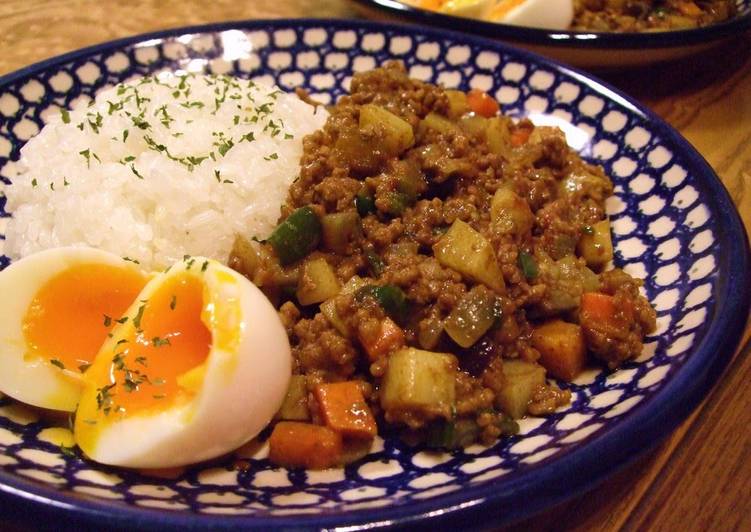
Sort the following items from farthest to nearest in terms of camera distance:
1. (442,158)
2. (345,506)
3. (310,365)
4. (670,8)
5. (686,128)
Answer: (670,8)
(686,128)
(442,158)
(310,365)
(345,506)

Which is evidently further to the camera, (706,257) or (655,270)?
(655,270)

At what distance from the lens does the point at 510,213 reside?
2.38 m

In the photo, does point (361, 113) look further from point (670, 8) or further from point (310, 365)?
point (670, 8)

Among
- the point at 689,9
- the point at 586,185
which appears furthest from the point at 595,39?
the point at 689,9

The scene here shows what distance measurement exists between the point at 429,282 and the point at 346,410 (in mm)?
477

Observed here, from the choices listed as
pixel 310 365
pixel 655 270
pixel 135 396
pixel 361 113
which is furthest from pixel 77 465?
pixel 655 270

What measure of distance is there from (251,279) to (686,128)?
2516mm

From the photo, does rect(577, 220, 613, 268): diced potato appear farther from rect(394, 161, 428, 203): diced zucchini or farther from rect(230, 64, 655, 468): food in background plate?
rect(394, 161, 428, 203): diced zucchini

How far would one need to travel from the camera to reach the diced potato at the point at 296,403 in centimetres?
206

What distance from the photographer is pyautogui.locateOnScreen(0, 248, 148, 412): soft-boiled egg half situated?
1962 millimetres

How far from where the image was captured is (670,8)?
177 inches

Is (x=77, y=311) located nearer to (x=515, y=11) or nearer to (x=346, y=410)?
(x=346, y=410)

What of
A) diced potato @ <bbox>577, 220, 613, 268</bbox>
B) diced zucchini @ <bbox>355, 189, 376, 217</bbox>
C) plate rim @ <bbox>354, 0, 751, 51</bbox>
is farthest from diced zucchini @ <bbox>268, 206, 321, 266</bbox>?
plate rim @ <bbox>354, 0, 751, 51</bbox>

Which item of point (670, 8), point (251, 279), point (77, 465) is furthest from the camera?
point (670, 8)
